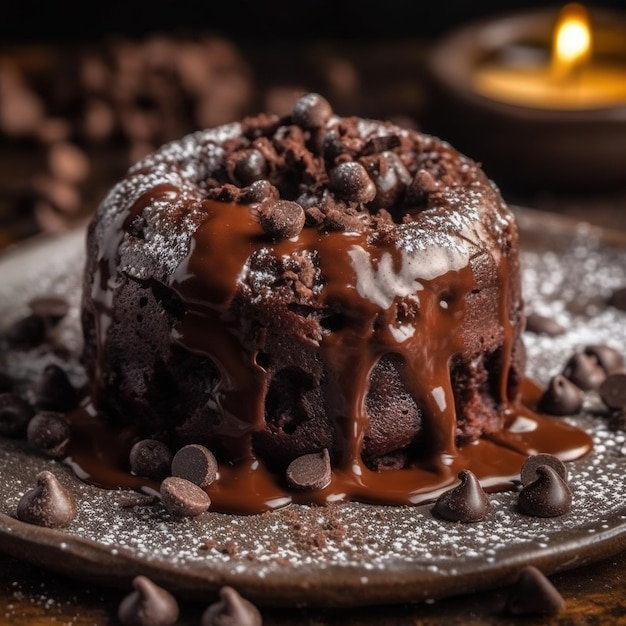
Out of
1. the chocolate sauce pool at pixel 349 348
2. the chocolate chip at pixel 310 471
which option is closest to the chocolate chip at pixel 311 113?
the chocolate sauce pool at pixel 349 348

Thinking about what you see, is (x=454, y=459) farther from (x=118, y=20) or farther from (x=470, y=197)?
(x=118, y=20)

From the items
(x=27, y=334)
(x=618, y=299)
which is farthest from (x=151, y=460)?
(x=618, y=299)

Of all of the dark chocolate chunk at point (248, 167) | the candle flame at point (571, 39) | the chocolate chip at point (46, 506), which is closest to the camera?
the chocolate chip at point (46, 506)

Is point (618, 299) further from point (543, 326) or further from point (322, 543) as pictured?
point (322, 543)

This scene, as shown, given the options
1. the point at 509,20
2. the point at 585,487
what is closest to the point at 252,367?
the point at 585,487

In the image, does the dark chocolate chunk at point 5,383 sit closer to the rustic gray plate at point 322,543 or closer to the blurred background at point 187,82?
the rustic gray plate at point 322,543

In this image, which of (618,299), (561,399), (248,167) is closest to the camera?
(248,167)

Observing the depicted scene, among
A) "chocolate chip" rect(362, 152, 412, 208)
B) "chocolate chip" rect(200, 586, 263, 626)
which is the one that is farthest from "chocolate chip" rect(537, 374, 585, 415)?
"chocolate chip" rect(200, 586, 263, 626)
